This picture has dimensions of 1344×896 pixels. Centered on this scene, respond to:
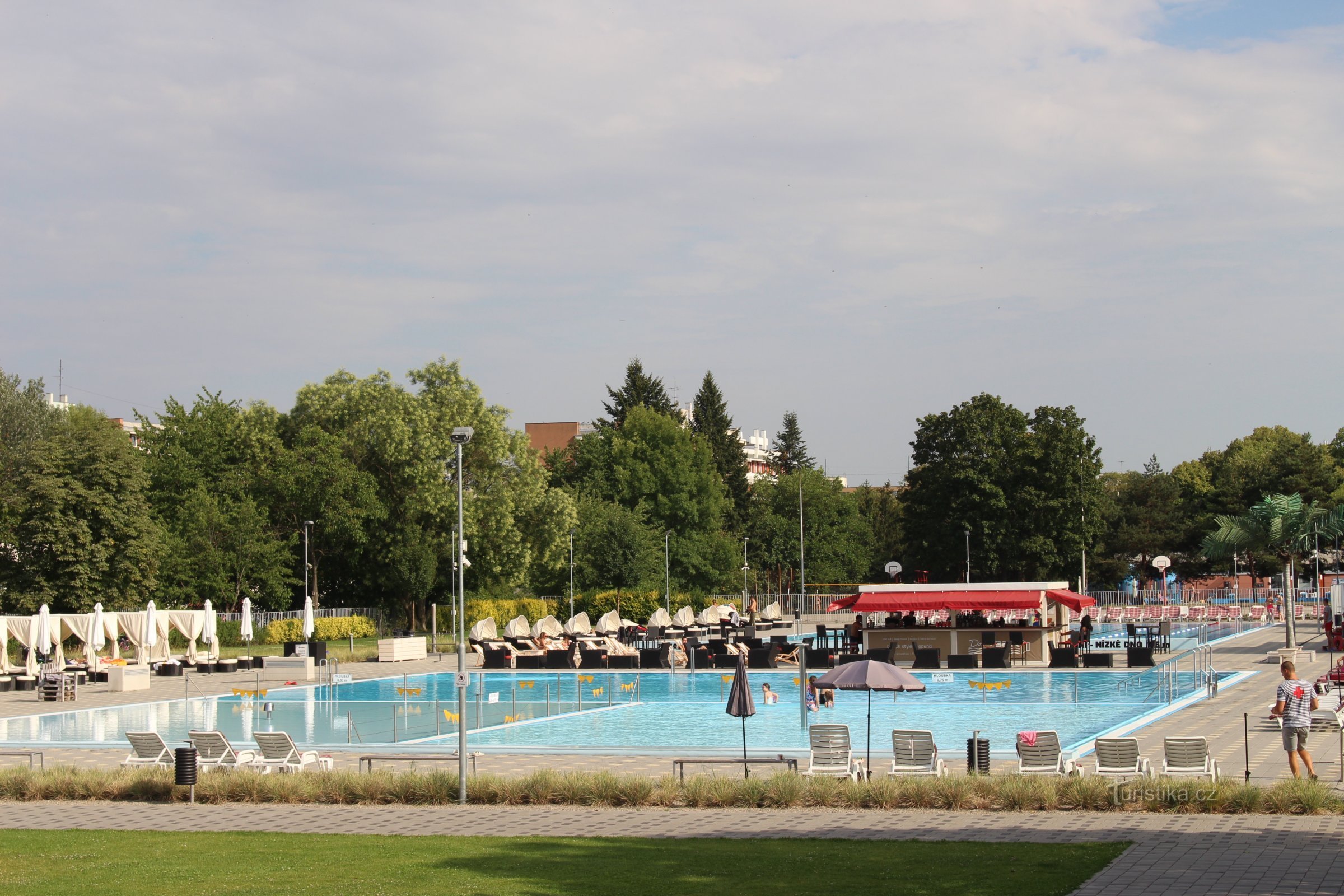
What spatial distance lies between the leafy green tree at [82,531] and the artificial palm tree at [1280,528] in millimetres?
38537

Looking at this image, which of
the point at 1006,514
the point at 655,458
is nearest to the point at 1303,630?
the point at 1006,514

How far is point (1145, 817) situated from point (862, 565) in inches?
3422

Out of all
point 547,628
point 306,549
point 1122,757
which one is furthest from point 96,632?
point 1122,757

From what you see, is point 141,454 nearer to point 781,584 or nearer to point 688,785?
point 688,785

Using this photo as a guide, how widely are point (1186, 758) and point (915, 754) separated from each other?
10.8 feet

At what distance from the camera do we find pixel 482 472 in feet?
204

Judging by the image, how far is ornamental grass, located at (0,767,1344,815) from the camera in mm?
14531

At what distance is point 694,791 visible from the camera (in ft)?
52.3

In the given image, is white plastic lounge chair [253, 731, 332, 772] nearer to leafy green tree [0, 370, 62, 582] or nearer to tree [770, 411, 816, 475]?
leafy green tree [0, 370, 62, 582]

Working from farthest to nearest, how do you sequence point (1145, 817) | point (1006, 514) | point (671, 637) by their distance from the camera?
point (1006, 514) < point (671, 637) < point (1145, 817)

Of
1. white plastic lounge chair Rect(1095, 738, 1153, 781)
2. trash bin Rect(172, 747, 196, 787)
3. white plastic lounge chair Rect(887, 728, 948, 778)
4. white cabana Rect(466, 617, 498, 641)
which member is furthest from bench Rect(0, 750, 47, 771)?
white cabana Rect(466, 617, 498, 641)

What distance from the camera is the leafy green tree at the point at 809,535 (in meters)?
98.8

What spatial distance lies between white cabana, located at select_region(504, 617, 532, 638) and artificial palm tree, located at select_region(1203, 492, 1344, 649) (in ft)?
76.2

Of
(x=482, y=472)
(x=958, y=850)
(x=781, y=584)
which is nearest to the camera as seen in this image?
(x=958, y=850)
